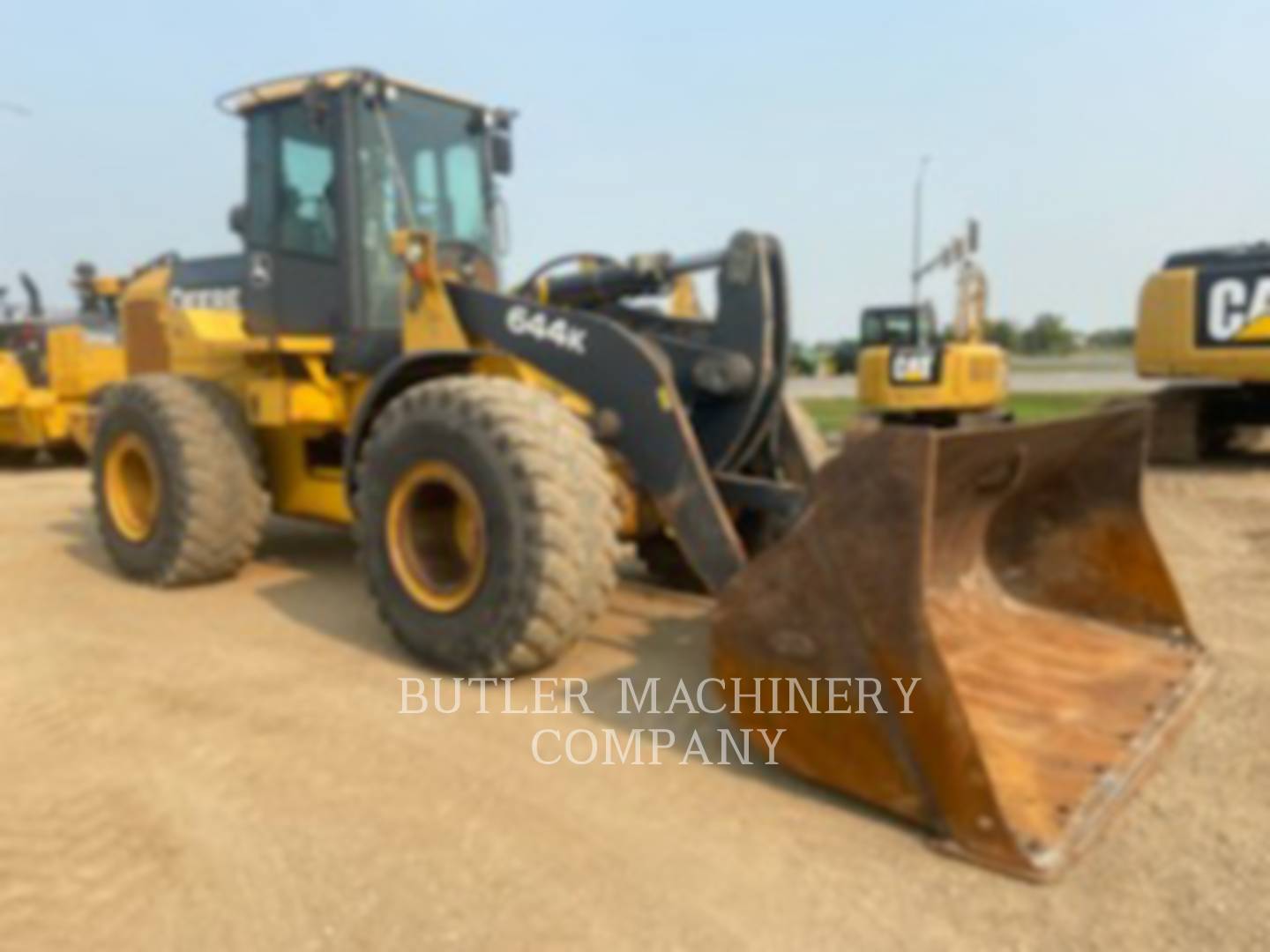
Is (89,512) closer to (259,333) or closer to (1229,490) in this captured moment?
(259,333)

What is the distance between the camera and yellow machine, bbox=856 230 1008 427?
13.3 metres

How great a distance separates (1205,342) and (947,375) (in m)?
3.78

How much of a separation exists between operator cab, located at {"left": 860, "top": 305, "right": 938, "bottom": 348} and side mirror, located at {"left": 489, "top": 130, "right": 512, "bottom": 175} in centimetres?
1285

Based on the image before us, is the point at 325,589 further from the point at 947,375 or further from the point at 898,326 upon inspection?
the point at 898,326

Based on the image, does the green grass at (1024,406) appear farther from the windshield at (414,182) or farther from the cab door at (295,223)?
the cab door at (295,223)

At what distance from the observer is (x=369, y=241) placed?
5348 mm

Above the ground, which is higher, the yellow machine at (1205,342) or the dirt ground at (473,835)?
the yellow machine at (1205,342)

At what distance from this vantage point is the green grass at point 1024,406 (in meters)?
16.4

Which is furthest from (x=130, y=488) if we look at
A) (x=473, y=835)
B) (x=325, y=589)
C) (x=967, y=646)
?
(x=967, y=646)

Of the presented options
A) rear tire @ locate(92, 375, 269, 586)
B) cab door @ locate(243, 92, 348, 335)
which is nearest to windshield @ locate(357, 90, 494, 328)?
cab door @ locate(243, 92, 348, 335)

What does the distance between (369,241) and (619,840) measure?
3.60 meters


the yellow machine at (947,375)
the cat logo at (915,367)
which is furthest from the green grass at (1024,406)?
the cat logo at (915,367)

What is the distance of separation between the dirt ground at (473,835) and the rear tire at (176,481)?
108 centimetres

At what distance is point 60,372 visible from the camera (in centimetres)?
1133
